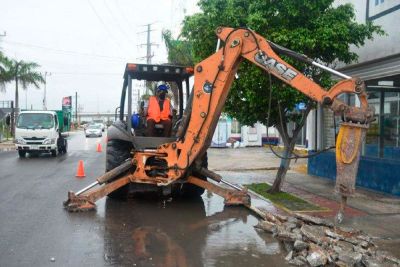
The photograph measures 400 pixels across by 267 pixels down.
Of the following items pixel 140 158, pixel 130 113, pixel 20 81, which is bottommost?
pixel 140 158

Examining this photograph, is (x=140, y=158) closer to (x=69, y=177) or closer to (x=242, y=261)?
(x=242, y=261)

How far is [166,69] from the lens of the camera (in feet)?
36.0

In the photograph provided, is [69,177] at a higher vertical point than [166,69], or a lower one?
lower

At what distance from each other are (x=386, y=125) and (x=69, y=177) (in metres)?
9.44

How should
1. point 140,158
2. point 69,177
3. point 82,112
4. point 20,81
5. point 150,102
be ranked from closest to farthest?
point 140,158 < point 150,102 < point 69,177 < point 20,81 < point 82,112

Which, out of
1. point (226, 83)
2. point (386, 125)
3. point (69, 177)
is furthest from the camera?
point (69, 177)

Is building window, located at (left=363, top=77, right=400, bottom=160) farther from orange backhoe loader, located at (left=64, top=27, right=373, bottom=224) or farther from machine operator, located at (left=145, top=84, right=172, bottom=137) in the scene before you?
machine operator, located at (left=145, top=84, right=172, bottom=137)

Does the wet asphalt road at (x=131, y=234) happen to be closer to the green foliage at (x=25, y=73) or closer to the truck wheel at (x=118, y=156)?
the truck wheel at (x=118, y=156)

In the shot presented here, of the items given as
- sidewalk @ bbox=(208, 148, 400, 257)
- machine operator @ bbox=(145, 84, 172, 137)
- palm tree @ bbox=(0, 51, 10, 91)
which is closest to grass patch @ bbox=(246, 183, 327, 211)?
sidewalk @ bbox=(208, 148, 400, 257)

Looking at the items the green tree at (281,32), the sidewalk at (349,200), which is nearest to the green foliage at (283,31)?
the green tree at (281,32)

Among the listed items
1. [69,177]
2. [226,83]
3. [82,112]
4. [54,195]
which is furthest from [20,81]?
[82,112]

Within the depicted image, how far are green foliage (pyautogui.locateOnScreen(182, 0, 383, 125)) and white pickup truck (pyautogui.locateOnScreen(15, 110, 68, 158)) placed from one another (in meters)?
14.0

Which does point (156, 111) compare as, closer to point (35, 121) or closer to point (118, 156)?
point (118, 156)

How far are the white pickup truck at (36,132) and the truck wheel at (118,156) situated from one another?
525 inches
